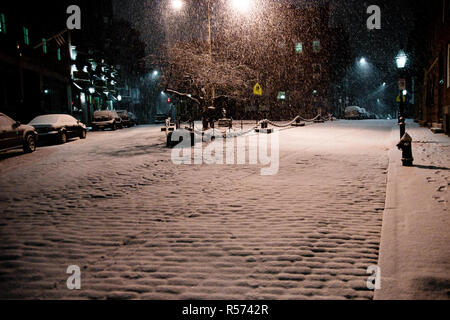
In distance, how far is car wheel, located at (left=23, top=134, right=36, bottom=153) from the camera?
16453mm

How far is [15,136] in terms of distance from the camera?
1569 centimetres

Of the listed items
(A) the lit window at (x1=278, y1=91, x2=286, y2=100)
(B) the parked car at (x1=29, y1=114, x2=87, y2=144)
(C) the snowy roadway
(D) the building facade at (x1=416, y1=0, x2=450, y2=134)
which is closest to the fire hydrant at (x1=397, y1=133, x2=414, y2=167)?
(C) the snowy roadway

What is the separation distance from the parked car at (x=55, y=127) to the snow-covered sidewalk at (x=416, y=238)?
16.8 meters

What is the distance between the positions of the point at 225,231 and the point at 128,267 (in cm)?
155

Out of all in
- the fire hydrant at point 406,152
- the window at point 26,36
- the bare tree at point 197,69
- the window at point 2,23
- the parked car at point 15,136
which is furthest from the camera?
the window at point 26,36

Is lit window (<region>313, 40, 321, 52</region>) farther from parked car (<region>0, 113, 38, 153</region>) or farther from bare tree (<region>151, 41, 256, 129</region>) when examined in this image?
parked car (<region>0, 113, 38, 153</region>)

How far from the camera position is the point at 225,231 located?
17.4ft

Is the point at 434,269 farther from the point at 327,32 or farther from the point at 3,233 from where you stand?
the point at 327,32

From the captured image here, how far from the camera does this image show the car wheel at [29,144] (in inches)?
648

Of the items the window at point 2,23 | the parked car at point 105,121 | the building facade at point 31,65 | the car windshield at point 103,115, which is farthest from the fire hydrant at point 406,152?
the car windshield at point 103,115

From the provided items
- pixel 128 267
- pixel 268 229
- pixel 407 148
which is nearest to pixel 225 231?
pixel 268 229

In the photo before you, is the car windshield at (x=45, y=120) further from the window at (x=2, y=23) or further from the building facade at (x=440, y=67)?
the building facade at (x=440, y=67)

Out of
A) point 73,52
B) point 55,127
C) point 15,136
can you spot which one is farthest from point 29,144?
point 73,52

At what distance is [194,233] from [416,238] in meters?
2.67
